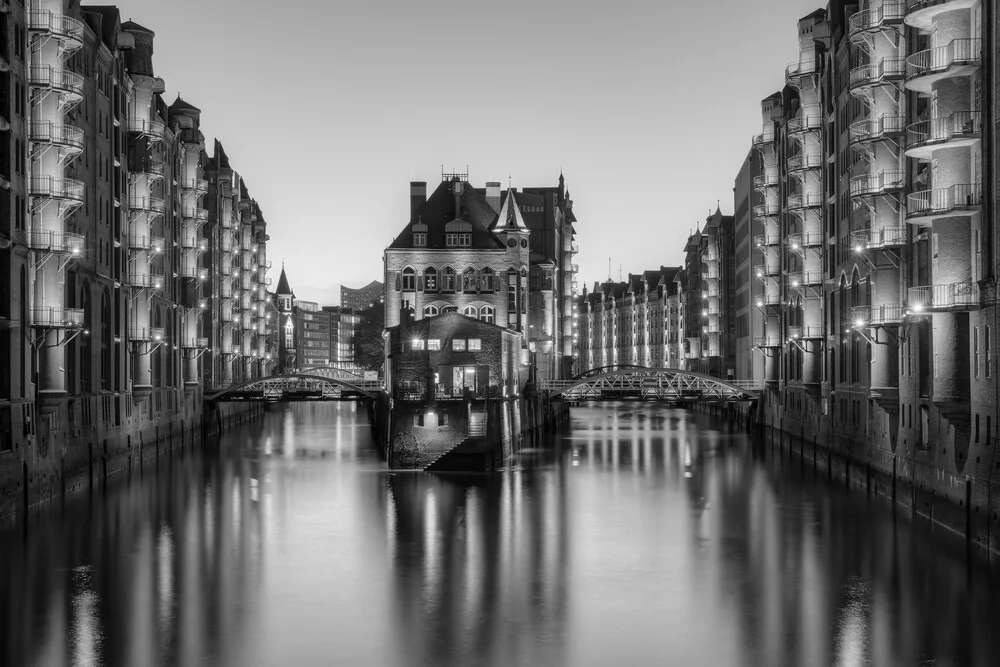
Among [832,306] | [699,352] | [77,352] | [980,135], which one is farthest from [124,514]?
[699,352]

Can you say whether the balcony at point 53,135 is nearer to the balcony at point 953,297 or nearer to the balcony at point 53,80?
the balcony at point 53,80

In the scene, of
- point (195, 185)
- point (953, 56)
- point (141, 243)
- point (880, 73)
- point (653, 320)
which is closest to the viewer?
point (953, 56)

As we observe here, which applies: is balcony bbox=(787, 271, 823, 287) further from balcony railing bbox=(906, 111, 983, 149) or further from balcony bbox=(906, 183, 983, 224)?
balcony railing bbox=(906, 111, 983, 149)

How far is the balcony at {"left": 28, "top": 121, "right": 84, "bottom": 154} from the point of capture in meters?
45.3

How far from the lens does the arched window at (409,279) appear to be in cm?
9400

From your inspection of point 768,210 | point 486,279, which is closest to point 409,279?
point 486,279

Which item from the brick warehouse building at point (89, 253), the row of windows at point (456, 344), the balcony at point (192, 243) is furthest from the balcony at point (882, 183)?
the balcony at point (192, 243)

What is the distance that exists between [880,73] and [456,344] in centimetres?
2804

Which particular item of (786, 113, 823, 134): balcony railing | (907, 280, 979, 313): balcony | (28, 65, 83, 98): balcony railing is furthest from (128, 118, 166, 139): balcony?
(907, 280, 979, 313): balcony

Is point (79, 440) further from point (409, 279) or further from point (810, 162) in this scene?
point (409, 279)

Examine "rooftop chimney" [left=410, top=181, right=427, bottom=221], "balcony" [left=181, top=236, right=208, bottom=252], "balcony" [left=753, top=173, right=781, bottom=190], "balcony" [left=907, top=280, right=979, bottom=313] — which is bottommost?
"balcony" [left=907, top=280, right=979, bottom=313]

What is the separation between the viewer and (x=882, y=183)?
156 ft

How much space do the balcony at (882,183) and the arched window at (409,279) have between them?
1960 inches

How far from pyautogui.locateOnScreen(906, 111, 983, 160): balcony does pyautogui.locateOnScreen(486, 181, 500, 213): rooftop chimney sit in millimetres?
65128
